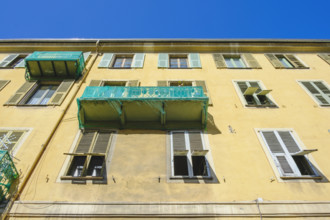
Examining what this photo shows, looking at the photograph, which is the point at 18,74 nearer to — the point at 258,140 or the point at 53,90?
the point at 53,90

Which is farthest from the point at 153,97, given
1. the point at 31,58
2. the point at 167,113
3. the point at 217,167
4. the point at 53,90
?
the point at 31,58

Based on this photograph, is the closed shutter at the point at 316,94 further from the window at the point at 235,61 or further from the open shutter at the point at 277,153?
the open shutter at the point at 277,153

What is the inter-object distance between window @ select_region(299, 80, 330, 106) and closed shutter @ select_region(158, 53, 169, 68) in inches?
265

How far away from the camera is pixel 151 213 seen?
520cm

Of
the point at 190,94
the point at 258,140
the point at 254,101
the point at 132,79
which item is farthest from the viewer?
the point at 132,79

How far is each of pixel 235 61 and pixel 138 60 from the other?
5.71 metres

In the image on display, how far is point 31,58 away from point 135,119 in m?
6.24

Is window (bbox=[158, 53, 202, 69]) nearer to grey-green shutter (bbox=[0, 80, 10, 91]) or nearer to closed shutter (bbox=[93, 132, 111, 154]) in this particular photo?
closed shutter (bbox=[93, 132, 111, 154])

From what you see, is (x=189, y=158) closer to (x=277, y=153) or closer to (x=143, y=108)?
(x=143, y=108)

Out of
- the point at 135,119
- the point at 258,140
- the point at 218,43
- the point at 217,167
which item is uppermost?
the point at 218,43

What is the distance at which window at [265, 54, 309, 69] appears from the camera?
11.3m

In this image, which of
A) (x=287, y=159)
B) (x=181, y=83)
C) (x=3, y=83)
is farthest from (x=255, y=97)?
(x=3, y=83)

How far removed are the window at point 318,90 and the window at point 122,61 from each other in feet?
26.8

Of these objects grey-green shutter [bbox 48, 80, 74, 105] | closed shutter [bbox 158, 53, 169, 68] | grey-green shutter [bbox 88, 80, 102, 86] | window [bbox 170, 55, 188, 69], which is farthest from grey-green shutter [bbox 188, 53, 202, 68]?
grey-green shutter [bbox 48, 80, 74, 105]
